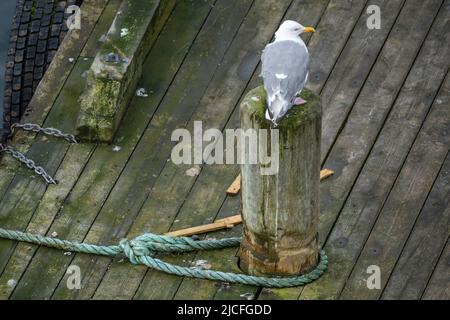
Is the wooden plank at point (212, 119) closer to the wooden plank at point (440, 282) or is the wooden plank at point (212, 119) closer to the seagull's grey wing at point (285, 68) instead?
the seagull's grey wing at point (285, 68)

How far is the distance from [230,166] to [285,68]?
1279 millimetres

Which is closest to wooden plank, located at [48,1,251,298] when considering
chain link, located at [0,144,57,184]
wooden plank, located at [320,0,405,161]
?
chain link, located at [0,144,57,184]

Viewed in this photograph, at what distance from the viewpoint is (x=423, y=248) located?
920 centimetres

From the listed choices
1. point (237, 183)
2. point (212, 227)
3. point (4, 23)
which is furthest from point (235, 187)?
point (4, 23)

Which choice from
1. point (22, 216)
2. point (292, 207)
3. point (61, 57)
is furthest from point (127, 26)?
point (292, 207)

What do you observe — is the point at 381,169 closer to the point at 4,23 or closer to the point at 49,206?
the point at 49,206

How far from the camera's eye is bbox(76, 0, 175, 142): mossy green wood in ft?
32.7

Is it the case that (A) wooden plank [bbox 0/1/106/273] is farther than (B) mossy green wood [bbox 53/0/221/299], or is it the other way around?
(A) wooden plank [bbox 0/1/106/273]

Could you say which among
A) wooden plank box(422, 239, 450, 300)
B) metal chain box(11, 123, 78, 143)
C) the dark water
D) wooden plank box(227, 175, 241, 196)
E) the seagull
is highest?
the seagull

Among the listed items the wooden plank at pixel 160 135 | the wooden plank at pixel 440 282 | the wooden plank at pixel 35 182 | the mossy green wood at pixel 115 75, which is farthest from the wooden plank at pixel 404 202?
the wooden plank at pixel 35 182

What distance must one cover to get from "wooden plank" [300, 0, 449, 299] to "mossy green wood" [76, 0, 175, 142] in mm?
1497

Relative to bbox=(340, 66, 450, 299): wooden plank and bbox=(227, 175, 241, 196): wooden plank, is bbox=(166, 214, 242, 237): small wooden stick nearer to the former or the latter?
bbox=(227, 175, 241, 196): wooden plank

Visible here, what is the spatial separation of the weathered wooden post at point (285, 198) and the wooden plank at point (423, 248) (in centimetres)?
48

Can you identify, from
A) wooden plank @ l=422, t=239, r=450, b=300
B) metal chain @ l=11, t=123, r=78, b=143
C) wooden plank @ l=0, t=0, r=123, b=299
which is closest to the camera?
wooden plank @ l=422, t=239, r=450, b=300
